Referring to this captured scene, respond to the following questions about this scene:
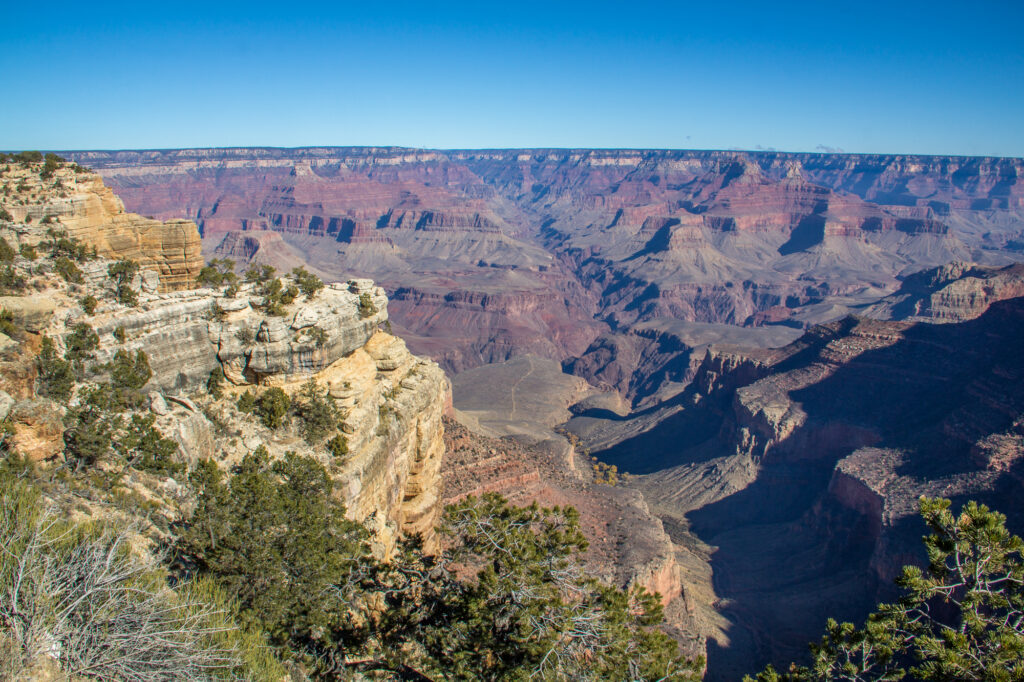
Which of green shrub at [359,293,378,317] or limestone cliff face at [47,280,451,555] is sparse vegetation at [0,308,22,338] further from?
green shrub at [359,293,378,317]

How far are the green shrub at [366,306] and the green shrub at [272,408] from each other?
6.32 meters

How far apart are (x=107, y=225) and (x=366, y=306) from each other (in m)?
12.4

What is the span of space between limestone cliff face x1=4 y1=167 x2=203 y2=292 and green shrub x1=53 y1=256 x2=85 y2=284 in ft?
9.80

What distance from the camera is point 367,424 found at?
89.1 ft

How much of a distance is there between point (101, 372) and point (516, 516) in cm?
1596

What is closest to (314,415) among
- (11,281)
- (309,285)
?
(309,285)

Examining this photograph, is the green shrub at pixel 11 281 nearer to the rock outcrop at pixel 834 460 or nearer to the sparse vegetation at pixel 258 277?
the sparse vegetation at pixel 258 277

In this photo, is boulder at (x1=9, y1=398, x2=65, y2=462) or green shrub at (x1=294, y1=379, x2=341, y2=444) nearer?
boulder at (x1=9, y1=398, x2=65, y2=462)

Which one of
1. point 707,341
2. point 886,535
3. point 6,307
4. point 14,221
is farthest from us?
point 707,341

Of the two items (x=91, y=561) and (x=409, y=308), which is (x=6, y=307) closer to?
(x=91, y=561)

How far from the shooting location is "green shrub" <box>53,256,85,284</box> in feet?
79.8

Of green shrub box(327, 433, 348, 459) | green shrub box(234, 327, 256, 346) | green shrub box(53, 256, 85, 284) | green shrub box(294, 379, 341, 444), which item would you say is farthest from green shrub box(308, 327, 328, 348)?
green shrub box(53, 256, 85, 284)

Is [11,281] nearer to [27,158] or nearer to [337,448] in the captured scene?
[27,158]

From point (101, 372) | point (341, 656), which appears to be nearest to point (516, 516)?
point (341, 656)
